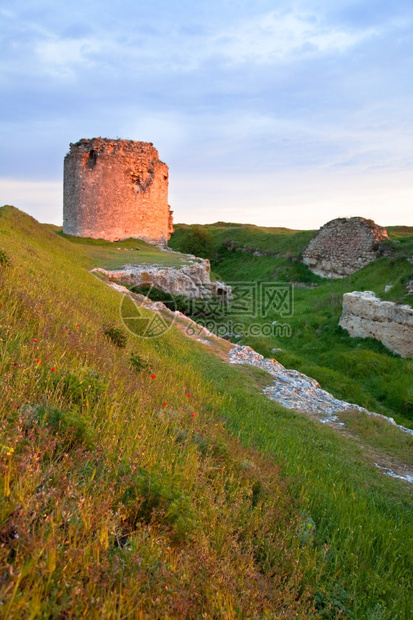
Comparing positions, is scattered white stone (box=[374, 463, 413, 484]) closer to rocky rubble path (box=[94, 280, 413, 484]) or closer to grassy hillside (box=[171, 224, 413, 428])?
rocky rubble path (box=[94, 280, 413, 484])

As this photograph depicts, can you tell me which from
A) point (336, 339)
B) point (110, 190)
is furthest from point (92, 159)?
point (336, 339)

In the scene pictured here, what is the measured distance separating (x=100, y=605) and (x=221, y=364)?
304 inches

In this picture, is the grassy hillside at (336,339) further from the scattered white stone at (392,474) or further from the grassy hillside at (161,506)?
the grassy hillside at (161,506)

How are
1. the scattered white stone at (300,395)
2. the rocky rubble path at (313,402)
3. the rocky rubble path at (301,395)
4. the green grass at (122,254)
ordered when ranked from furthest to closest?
the green grass at (122,254) → the scattered white stone at (300,395) → the rocky rubble path at (301,395) → the rocky rubble path at (313,402)

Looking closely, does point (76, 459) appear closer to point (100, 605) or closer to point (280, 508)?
point (100, 605)

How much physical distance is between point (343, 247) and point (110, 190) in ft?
50.1

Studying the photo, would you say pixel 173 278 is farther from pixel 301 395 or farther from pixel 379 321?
pixel 301 395

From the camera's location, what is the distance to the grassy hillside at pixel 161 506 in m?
1.89

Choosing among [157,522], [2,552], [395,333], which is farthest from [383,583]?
[395,333]

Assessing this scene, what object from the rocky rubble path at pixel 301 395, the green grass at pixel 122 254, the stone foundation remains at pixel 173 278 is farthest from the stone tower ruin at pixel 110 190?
the rocky rubble path at pixel 301 395

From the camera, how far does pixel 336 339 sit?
15398 mm

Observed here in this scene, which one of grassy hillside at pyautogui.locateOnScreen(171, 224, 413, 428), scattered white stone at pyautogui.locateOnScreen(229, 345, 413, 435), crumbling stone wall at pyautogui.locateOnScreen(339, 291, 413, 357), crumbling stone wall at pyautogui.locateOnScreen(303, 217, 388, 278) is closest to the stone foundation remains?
grassy hillside at pyautogui.locateOnScreen(171, 224, 413, 428)

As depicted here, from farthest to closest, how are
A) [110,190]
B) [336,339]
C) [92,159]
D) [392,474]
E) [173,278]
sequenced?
[92,159] < [110,190] < [173,278] < [336,339] < [392,474]

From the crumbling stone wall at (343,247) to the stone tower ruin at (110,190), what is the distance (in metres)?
11.2
